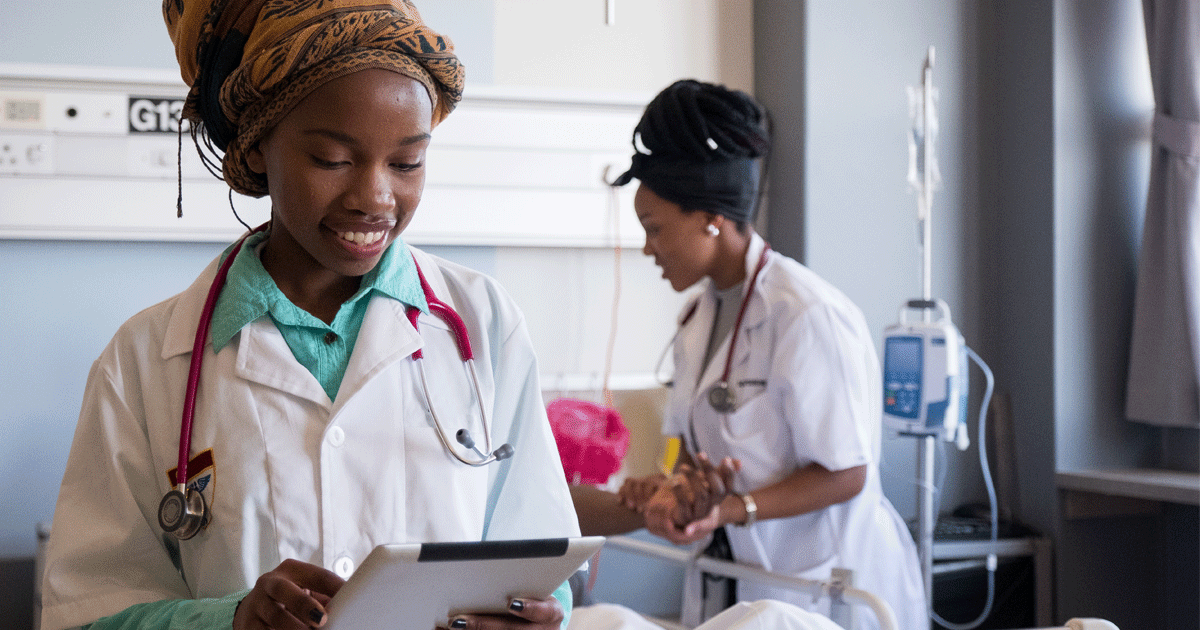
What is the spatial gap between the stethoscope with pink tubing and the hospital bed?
84cm

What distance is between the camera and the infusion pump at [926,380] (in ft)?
7.89

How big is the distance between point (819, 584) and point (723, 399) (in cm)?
52

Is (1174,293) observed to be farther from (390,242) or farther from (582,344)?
(390,242)

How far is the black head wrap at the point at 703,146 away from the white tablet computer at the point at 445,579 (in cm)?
142

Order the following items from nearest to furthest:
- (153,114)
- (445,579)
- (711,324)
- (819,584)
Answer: (445,579) < (819,584) < (711,324) < (153,114)

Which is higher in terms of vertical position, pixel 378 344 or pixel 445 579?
pixel 378 344

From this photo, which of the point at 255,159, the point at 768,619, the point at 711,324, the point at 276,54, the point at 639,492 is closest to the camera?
the point at 276,54

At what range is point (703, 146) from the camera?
2.17 meters

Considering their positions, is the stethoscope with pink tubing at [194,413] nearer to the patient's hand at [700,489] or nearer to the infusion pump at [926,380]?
the patient's hand at [700,489]

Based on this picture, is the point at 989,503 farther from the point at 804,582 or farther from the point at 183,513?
the point at 183,513

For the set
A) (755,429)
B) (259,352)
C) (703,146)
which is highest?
(703,146)

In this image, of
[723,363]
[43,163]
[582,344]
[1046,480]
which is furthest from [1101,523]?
[43,163]

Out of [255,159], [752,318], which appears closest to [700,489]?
[752,318]

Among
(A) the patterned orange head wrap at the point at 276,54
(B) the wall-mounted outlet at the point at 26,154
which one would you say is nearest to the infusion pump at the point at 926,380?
(A) the patterned orange head wrap at the point at 276,54
